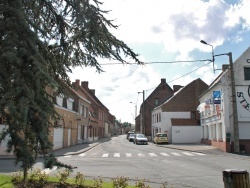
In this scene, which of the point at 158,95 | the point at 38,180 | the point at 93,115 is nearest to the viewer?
the point at 38,180

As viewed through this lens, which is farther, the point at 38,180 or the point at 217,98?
the point at 217,98

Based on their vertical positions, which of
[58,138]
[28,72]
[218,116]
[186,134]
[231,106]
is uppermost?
[231,106]

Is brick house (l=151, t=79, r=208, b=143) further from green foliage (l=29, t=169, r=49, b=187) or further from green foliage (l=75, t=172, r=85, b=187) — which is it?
green foliage (l=75, t=172, r=85, b=187)

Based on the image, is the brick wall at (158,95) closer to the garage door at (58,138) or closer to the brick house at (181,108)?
the brick house at (181,108)

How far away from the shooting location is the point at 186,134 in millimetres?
45844

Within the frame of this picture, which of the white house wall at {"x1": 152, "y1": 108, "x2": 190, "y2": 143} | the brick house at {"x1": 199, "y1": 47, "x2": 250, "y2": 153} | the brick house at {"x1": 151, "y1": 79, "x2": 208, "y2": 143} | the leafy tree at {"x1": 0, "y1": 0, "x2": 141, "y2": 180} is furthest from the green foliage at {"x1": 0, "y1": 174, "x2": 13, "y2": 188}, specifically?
the white house wall at {"x1": 152, "y1": 108, "x2": 190, "y2": 143}

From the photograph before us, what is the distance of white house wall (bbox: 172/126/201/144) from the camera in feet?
150

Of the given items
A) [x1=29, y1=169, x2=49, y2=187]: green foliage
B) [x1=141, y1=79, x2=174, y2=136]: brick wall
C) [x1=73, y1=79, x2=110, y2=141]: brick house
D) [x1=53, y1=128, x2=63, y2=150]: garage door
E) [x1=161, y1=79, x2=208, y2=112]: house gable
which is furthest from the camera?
[x1=141, y1=79, x2=174, y2=136]: brick wall

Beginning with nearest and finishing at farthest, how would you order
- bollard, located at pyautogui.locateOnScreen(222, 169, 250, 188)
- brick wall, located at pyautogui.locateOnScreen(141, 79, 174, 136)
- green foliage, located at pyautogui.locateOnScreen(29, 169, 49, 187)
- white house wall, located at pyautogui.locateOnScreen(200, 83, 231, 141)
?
bollard, located at pyautogui.locateOnScreen(222, 169, 250, 188) < green foliage, located at pyautogui.locateOnScreen(29, 169, 49, 187) < white house wall, located at pyautogui.locateOnScreen(200, 83, 231, 141) < brick wall, located at pyautogui.locateOnScreen(141, 79, 174, 136)

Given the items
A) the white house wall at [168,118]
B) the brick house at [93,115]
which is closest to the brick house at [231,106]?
the white house wall at [168,118]

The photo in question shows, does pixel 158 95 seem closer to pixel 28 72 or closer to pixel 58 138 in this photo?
pixel 58 138

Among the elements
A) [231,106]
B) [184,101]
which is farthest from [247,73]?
[184,101]

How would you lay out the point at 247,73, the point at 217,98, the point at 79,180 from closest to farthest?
the point at 79,180, the point at 247,73, the point at 217,98

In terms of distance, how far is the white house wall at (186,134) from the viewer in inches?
1795
